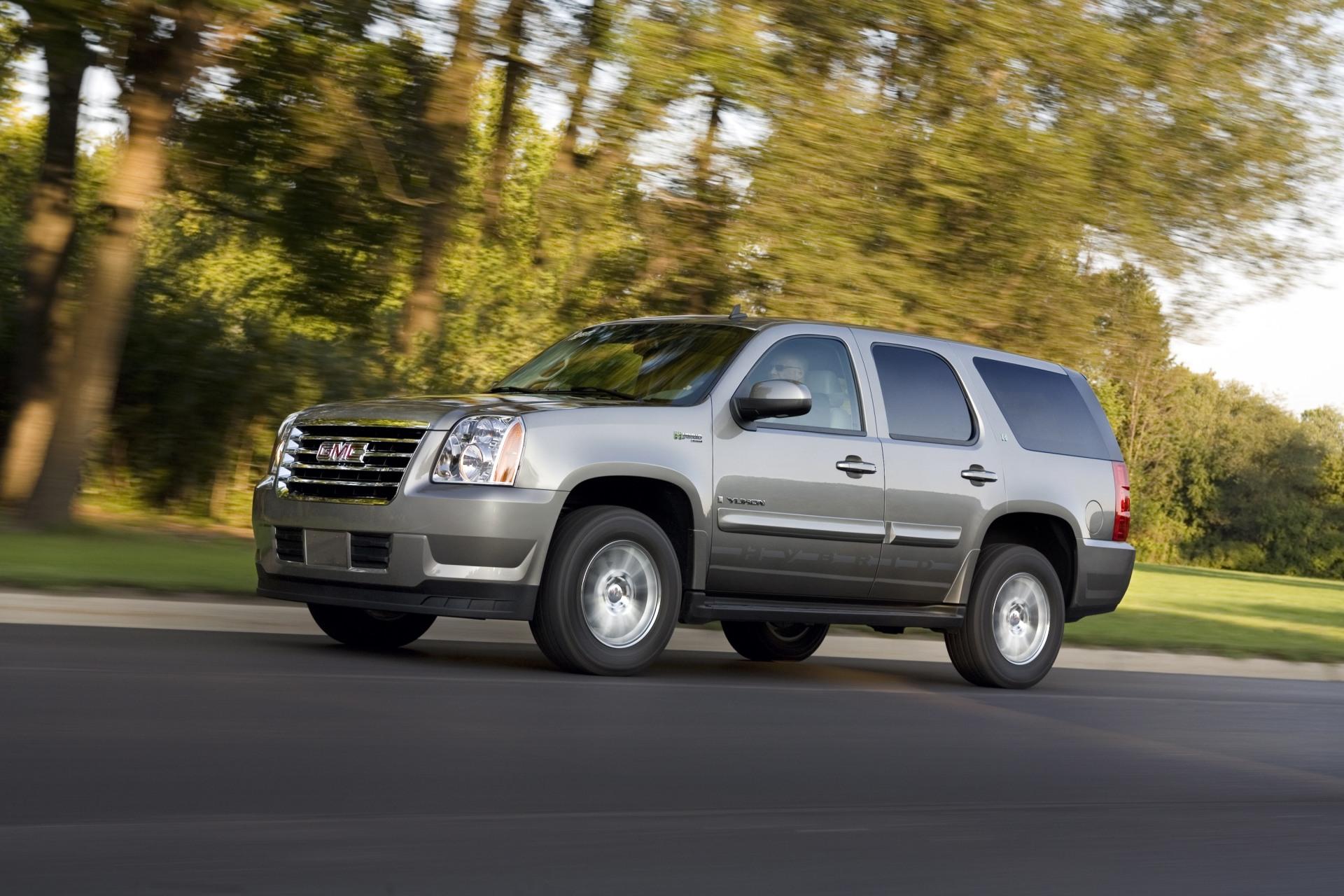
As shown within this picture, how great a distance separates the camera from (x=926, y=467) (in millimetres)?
9953

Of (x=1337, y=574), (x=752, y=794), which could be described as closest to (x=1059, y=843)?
(x=752, y=794)

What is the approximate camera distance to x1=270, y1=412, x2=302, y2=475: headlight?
8.95m

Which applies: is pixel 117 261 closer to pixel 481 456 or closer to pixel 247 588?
pixel 247 588

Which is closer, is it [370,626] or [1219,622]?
[370,626]

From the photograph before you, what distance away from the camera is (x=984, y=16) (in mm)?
14945

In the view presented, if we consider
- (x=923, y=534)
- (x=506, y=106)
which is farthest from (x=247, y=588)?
(x=506, y=106)

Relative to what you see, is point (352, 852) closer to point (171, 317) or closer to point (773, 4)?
point (773, 4)

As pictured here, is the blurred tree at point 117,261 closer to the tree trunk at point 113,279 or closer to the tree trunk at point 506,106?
the tree trunk at point 113,279

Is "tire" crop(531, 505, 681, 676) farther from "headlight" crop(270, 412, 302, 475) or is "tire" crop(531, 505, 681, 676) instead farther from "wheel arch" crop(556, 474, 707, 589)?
"headlight" crop(270, 412, 302, 475)

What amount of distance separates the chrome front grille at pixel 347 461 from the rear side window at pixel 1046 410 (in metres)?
4.07

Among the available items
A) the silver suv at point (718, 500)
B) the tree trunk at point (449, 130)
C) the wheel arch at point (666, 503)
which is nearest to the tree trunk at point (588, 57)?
the tree trunk at point (449, 130)

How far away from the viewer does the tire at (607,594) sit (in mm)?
8367

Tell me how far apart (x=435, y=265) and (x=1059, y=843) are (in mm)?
12866

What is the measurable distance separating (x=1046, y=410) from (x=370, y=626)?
4631 mm
